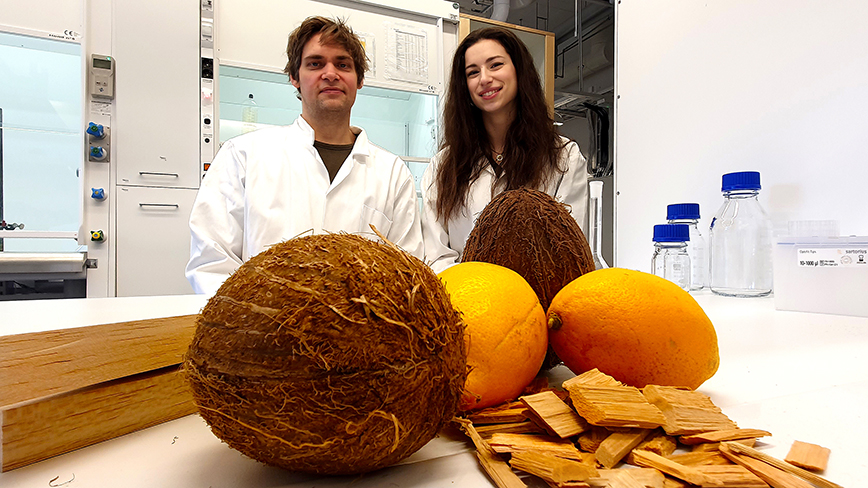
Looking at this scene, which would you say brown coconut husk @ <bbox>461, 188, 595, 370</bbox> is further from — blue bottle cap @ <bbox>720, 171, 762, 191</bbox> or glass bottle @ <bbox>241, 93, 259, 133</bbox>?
glass bottle @ <bbox>241, 93, 259, 133</bbox>

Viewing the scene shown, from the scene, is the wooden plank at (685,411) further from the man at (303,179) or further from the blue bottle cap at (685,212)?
the man at (303,179)

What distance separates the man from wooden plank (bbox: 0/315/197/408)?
1.17 meters

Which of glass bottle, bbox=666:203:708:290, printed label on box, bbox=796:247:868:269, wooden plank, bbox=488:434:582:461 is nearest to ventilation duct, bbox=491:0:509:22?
glass bottle, bbox=666:203:708:290

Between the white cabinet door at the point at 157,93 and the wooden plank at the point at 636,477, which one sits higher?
the white cabinet door at the point at 157,93

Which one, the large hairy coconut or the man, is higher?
the man

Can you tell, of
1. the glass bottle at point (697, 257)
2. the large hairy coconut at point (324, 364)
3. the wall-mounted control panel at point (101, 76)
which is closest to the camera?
the large hairy coconut at point (324, 364)

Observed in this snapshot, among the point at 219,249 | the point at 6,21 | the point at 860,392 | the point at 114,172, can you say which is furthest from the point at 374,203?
the point at 6,21

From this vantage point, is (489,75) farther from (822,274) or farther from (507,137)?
(822,274)

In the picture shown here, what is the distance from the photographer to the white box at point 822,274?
865mm

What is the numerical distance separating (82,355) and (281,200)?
136 cm

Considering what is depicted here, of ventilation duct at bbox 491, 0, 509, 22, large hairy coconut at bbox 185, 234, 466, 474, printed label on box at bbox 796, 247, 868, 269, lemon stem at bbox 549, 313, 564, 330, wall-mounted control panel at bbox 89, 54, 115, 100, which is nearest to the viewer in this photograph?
large hairy coconut at bbox 185, 234, 466, 474

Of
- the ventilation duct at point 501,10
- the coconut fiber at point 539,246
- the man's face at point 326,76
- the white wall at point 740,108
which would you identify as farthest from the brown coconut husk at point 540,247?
the ventilation duct at point 501,10

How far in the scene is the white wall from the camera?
108cm

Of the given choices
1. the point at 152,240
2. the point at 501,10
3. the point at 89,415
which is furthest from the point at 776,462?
the point at 501,10
